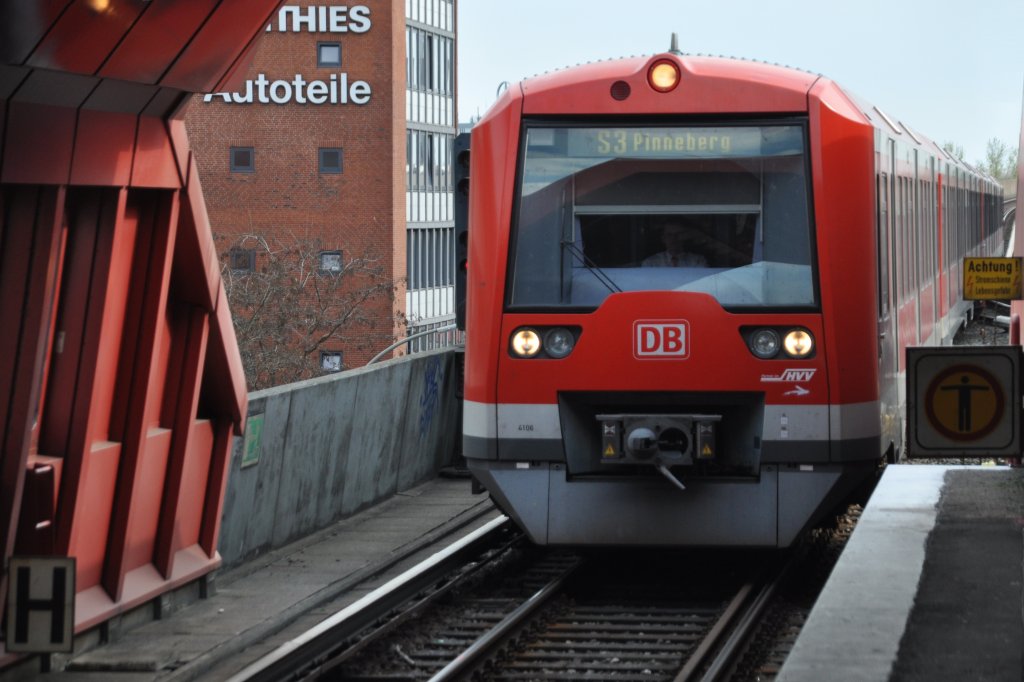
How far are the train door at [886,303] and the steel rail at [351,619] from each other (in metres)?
3.00

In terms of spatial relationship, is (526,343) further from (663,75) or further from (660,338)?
(663,75)

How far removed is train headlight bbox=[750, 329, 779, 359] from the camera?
10258 mm

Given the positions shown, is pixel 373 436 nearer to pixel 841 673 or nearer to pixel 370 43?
pixel 841 673

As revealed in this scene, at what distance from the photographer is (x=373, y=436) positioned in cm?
1562

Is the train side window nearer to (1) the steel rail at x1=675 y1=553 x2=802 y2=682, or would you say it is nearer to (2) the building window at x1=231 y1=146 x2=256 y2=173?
(1) the steel rail at x1=675 y1=553 x2=802 y2=682

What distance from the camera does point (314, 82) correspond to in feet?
184

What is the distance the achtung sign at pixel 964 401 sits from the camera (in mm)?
7855

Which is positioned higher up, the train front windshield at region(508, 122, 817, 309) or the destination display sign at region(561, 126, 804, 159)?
the destination display sign at region(561, 126, 804, 159)

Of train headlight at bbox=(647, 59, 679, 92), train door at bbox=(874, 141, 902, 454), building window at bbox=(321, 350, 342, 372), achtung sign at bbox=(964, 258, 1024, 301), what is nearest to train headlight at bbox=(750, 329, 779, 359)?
train door at bbox=(874, 141, 902, 454)

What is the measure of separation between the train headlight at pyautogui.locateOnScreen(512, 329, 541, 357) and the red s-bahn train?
0.02 meters

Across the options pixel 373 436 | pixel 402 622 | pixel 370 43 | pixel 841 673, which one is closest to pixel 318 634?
pixel 402 622

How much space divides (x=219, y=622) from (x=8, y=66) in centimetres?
388

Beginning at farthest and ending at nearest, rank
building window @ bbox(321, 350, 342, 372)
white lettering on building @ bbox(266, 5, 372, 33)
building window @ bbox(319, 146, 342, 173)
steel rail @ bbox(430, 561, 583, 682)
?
building window @ bbox(319, 146, 342, 173) < white lettering on building @ bbox(266, 5, 372, 33) < building window @ bbox(321, 350, 342, 372) < steel rail @ bbox(430, 561, 583, 682)

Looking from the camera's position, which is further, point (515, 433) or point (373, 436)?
point (373, 436)
